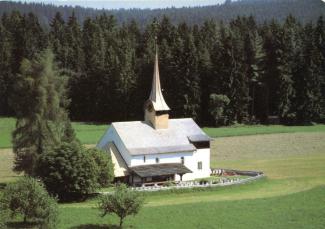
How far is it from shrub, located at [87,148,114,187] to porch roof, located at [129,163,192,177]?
12.0 feet

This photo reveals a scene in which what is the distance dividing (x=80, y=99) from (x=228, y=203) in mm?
60690

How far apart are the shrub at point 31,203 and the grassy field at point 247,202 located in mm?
1913

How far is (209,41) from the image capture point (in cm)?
10262

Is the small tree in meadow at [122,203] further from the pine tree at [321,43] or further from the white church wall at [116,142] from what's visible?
the pine tree at [321,43]

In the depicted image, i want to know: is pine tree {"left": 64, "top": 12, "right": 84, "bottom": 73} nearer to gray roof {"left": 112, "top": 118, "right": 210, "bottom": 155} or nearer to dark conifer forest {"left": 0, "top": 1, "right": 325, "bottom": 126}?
dark conifer forest {"left": 0, "top": 1, "right": 325, "bottom": 126}

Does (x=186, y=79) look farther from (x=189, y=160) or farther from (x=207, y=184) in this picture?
(x=207, y=184)

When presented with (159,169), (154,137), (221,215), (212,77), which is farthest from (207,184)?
(212,77)

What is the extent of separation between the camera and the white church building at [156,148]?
5344 cm

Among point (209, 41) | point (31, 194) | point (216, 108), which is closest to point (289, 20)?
point (209, 41)

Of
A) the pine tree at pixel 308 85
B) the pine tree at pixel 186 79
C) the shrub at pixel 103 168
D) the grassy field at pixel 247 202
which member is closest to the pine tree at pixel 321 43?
the pine tree at pixel 308 85

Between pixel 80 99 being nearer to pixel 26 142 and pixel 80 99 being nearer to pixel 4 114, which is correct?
pixel 4 114

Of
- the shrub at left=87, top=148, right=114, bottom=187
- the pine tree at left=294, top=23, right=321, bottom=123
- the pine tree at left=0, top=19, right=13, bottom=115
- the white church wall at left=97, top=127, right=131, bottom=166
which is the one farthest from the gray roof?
the pine tree at left=0, top=19, right=13, bottom=115

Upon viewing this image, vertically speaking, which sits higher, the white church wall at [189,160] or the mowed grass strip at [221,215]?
the white church wall at [189,160]

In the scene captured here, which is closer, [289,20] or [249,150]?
[249,150]
